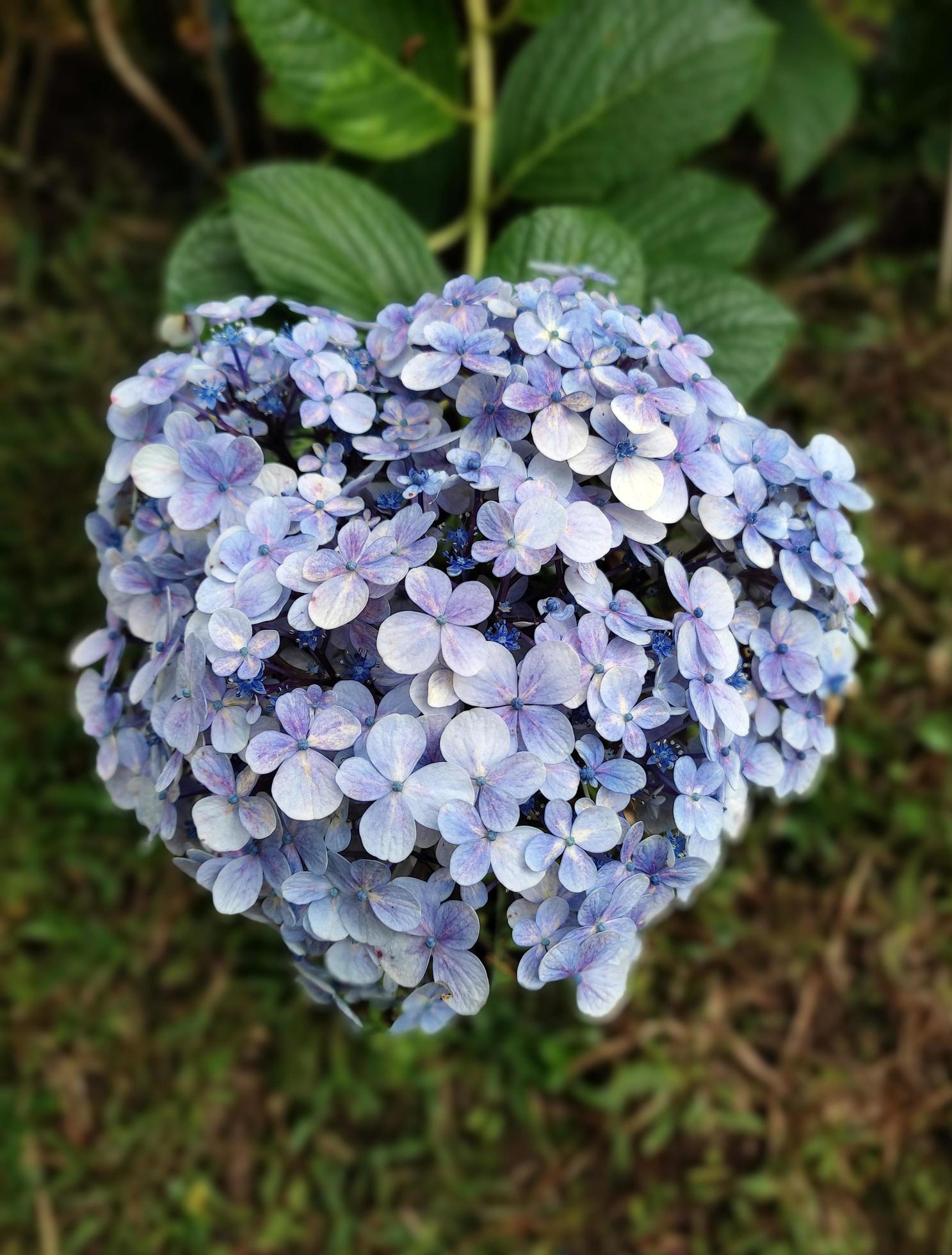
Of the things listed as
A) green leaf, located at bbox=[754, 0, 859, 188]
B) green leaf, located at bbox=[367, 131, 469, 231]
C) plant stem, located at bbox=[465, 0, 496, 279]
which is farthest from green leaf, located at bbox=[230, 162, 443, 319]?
green leaf, located at bbox=[754, 0, 859, 188]

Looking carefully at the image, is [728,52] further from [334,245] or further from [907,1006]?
[907,1006]

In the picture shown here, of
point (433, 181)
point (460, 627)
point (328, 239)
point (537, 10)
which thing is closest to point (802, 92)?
point (537, 10)

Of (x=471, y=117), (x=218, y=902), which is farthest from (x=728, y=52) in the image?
(x=218, y=902)

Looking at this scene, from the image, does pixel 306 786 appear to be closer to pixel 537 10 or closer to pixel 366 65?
pixel 366 65

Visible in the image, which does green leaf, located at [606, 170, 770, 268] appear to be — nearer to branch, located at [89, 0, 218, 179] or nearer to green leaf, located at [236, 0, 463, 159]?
green leaf, located at [236, 0, 463, 159]

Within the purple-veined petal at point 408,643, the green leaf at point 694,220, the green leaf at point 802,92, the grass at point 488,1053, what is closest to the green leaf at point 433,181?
the green leaf at point 694,220

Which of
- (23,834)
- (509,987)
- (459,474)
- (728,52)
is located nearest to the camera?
(459,474)

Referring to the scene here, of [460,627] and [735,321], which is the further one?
[735,321]
